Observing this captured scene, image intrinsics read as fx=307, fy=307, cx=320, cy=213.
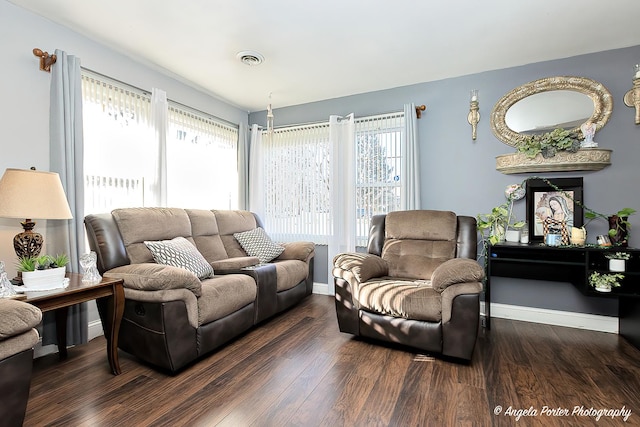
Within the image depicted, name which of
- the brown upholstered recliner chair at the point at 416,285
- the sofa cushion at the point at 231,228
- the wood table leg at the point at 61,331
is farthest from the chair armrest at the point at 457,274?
the wood table leg at the point at 61,331

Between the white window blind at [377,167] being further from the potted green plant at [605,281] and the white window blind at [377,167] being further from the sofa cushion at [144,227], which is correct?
the sofa cushion at [144,227]

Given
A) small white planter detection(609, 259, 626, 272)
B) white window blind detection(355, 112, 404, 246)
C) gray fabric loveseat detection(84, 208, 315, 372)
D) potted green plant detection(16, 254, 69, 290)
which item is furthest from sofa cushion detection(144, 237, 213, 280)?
small white planter detection(609, 259, 626, 272)

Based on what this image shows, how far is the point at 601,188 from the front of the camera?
276cm

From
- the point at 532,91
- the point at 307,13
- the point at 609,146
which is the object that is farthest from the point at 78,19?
the point at 609,146

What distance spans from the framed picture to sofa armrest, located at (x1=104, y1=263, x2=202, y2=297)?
3023 millimetres

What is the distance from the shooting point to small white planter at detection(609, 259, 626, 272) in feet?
7.67

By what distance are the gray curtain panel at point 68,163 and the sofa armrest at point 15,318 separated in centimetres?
109

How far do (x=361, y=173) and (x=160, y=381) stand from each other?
2.81 metres

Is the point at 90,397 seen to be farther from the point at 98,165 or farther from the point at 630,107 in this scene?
the point at 630,107

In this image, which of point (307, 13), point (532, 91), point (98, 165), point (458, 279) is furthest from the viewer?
point (532, 91)

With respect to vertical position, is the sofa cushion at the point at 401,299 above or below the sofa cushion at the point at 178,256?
below

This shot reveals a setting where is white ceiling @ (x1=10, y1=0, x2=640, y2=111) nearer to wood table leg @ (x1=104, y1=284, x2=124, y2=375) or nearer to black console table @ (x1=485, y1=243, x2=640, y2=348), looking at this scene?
black console table @ (x1=485, y1=243, x2=640, y2=348)

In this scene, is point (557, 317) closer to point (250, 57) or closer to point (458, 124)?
point (458, 124)

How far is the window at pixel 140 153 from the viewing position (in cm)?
259
